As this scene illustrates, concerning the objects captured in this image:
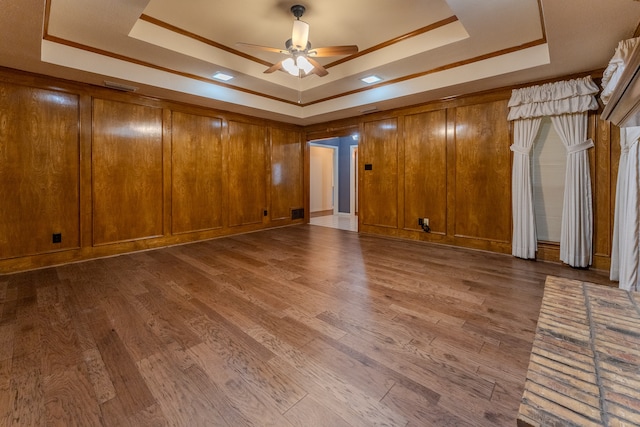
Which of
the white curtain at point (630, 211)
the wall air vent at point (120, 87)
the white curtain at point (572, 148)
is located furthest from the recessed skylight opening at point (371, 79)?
the wall air vent at point (120, 87)

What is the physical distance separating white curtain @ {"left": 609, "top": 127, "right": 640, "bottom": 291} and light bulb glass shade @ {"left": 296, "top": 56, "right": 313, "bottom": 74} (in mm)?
3065

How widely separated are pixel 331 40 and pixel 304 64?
744 millimetres

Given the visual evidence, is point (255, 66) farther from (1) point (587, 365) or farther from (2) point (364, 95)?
(1) point (587, 365)

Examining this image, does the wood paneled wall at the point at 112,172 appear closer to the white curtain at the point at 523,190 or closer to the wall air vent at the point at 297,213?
the wall air vent at the point at 297,213

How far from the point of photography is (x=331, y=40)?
11.9 ft

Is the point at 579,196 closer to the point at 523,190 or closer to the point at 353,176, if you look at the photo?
the point at 523,190

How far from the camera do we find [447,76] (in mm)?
3904

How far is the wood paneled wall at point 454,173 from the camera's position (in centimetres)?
341

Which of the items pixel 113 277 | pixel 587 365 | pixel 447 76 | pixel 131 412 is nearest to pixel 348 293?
pixel 131 412

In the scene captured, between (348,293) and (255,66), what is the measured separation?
339 centimetres

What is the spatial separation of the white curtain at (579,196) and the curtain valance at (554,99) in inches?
4.8

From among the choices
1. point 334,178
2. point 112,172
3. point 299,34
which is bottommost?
point 112,172

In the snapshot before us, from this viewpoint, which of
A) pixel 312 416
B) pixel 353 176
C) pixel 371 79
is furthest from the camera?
pixel 353 176

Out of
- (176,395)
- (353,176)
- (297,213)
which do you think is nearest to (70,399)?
(176,395)
